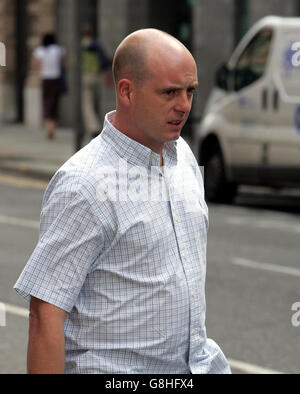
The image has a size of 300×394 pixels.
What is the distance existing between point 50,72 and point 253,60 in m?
9.59

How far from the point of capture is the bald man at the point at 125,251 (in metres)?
2.95

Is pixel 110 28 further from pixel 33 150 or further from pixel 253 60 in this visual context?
pixel 253 60

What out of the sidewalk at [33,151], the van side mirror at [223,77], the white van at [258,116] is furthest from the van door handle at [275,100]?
the sidewalk at [33,151]

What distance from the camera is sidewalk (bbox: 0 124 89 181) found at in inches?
712

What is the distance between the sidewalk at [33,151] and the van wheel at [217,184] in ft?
10.2

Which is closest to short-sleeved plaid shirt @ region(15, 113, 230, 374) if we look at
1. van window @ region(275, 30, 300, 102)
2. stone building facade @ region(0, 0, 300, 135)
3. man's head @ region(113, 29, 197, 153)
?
man's head @ region(113, 29, 197, 153)

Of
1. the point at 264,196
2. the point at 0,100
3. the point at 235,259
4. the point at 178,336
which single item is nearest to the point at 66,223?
the point at 178,336

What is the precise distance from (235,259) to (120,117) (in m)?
7.64

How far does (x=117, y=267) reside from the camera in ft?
9.82

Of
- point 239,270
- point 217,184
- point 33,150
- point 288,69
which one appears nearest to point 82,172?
point 239,270

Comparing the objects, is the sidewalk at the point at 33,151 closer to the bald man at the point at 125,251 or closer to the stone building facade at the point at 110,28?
the stone building facade at the point at 110,28
